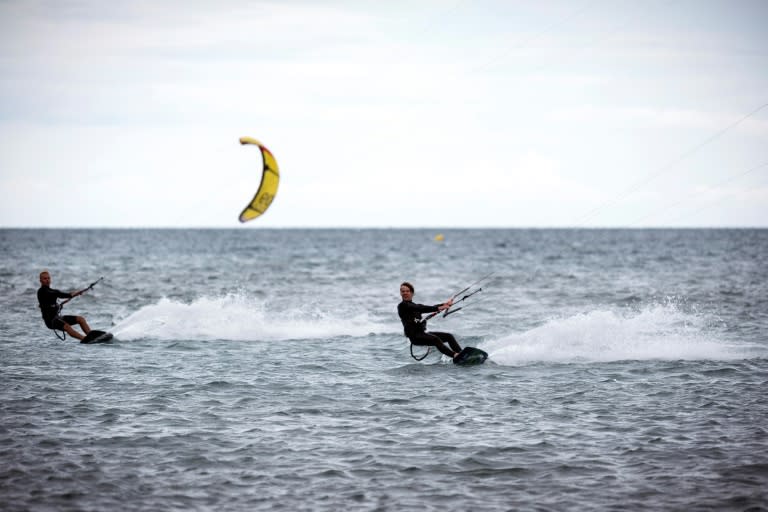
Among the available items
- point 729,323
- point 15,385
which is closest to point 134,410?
point 15,385

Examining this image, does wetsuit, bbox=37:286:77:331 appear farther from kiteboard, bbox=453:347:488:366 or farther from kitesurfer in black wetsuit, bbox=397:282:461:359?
kiteboard, bbox=453:347:488:366

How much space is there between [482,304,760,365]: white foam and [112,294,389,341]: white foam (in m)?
5.20

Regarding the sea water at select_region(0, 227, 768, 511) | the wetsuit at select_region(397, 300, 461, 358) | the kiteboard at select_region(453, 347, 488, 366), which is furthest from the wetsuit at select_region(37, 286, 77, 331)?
the kiteboard at select_region(453, 347, 488, 366)

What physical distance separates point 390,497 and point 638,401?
599 cm

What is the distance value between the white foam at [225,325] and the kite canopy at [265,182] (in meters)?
3.34

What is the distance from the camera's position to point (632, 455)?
31.7 feet

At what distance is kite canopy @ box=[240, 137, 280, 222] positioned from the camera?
2094 centimetres

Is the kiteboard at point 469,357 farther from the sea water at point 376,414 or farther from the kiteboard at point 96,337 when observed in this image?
the kiteboard at point 96,337

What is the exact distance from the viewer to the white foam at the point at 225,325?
20.9 m

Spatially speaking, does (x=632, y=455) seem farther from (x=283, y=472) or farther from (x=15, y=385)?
(x=15, y=385)

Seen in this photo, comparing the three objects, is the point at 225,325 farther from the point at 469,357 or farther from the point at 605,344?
the point at 605,344

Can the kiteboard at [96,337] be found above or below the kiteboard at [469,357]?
below

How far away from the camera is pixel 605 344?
17.9m

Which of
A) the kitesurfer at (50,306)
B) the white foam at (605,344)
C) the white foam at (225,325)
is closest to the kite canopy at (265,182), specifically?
the white foam at (225,325)
